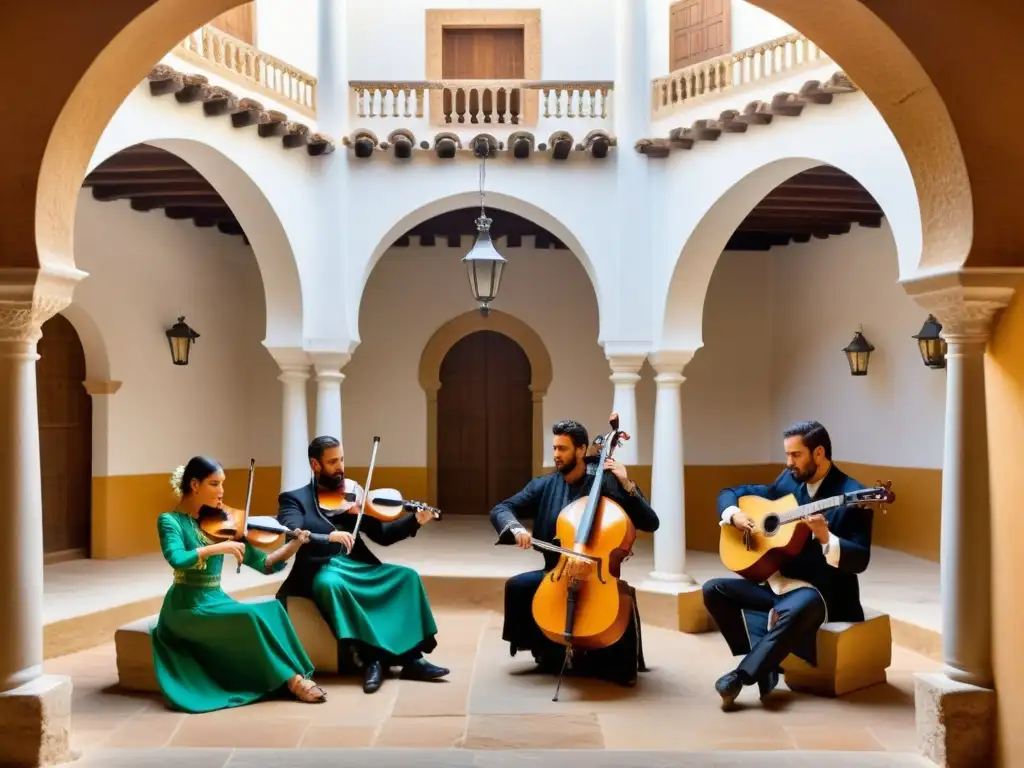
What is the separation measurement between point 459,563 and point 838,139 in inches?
207

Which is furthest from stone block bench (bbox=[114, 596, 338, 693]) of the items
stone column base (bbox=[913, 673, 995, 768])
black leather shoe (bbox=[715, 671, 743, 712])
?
stone column base (bbox=[913, 673, 995, 768])

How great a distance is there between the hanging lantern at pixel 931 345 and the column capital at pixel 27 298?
7.87 meters

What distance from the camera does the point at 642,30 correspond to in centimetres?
978

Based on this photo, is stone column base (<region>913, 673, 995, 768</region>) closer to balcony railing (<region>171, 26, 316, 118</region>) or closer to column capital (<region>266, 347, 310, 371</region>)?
balcony railing (<region>171, 26, 316, 118</region>)

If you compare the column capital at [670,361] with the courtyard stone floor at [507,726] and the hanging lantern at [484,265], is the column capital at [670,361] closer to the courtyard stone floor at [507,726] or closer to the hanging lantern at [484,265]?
the hanging lantern at [484,265]

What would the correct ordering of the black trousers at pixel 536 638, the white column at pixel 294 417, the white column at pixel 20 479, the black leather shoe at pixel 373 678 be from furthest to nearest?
the white column at pixel 294 417
the black trousers at pixel 536 638
the black leather shoe at pixel 373 678
the white column at pixel 20 479

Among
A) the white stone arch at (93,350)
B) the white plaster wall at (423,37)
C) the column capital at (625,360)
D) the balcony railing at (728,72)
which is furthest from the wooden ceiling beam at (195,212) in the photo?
the balcony railing at (728,72)

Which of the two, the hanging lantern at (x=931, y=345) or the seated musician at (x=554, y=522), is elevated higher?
the hanging lantern at (x=931, y=345)

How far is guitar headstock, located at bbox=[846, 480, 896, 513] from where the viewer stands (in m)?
5.05

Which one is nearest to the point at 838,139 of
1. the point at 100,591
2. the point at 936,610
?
the point at 936,610

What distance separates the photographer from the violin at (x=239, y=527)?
5688 millimetres

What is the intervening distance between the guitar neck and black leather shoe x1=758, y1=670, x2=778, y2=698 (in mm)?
846

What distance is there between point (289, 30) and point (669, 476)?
627 centimetres

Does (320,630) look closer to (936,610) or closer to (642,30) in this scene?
(936,610)
